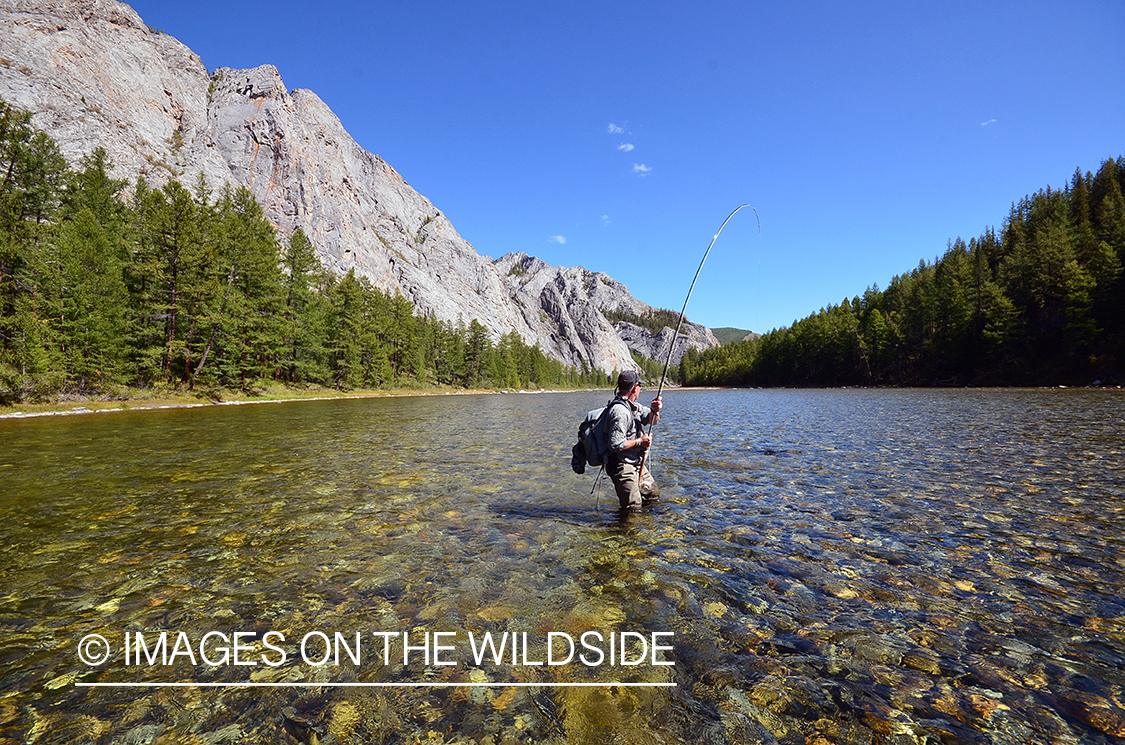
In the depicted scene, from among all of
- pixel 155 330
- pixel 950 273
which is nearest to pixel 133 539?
pixel 155 330

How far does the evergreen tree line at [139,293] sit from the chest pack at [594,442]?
40748 millimetres

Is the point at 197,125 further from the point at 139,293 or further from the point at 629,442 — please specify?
the point at 629,442

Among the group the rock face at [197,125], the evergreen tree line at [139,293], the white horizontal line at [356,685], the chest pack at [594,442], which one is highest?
the rock face at [197,125]

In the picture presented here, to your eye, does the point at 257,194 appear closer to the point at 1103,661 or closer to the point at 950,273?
the point at 1103,661

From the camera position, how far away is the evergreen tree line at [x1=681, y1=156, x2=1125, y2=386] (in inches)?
2645

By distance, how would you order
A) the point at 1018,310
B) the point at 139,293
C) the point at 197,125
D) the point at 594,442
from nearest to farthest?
the point at 594,442, the point at 139,293, the point at 1018,310, the point at 197,125

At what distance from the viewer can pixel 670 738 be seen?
11.4ft

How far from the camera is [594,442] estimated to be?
8.95 meters

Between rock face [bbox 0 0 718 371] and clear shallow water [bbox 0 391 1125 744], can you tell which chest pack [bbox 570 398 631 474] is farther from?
rock face [bbox 0 0 718 371]

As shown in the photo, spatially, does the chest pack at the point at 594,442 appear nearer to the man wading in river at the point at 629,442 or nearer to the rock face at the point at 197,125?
the man wading in river at the point at 629,442

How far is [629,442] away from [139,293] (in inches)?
2062

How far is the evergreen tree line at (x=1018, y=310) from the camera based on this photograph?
220ft

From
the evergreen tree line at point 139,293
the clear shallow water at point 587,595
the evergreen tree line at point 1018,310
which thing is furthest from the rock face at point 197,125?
the evergreen tree line at point 1018,310

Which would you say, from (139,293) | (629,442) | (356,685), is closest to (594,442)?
(629,442)
